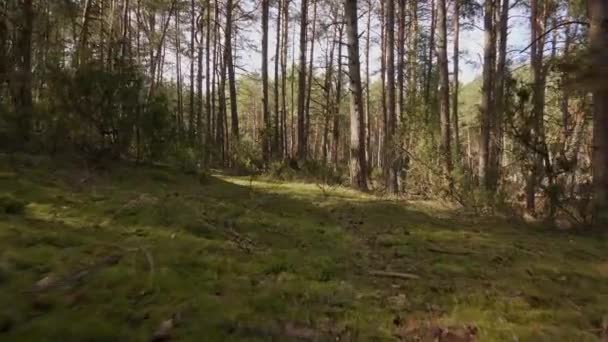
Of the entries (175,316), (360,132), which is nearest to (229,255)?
(175,316)

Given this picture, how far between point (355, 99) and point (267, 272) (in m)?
5.80

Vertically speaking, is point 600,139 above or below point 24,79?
below

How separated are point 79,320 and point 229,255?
4.41 feet

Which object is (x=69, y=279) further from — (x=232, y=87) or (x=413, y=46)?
(x=413, y=46)

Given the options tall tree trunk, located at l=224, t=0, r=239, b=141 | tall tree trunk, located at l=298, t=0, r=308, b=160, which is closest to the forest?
tall tree trunk, located at l=298, t=0, r=308, b=160

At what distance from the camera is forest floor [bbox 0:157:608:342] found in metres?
2.32

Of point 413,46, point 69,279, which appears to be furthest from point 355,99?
point 413,46

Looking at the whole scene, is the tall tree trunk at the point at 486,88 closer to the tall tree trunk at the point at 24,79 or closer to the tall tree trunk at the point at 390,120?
the tall tree trunk at the point at 390,120

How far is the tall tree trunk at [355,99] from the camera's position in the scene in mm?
8359

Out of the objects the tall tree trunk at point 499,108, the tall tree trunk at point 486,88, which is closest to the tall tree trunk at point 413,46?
the tall tree trunk at point 499,108

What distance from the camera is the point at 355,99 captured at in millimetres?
8453

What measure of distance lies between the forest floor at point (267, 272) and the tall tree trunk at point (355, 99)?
3300mm

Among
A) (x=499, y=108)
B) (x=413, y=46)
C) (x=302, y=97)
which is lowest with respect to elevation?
(x=499, y=108)

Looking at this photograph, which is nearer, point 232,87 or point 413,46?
point 232,87
